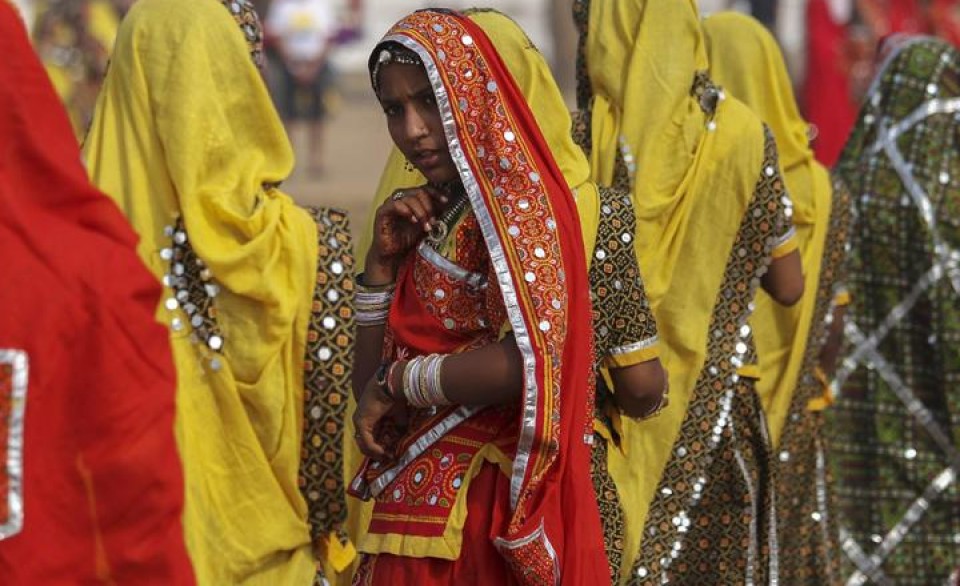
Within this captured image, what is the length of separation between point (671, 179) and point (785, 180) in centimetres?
93

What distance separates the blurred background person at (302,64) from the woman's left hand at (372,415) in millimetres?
11846

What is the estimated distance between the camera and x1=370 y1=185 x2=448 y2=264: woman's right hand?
12.6 feet

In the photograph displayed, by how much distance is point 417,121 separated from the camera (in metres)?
3.76

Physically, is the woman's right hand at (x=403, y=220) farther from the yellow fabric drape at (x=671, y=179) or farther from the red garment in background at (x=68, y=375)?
the yellow fabric drape at (x=671, y=179)

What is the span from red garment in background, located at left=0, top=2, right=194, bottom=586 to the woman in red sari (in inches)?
36.9

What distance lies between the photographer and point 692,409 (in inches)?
207

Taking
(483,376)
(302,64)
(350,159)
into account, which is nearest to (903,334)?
(483,376)

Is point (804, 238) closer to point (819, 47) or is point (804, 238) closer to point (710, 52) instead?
point (710, 52)

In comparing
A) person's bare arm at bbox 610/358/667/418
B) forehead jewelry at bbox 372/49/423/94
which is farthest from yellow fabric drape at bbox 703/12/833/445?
forehead jewelry at bbox 372/49/423/94

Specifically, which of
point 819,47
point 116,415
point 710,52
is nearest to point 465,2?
point 819,47

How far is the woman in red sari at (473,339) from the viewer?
3.66 meters

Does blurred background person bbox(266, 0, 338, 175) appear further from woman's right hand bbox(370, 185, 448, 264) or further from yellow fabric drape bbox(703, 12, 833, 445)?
woman's right hand bbox(370, 185, 448, 264)

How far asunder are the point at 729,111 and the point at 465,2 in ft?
51.8

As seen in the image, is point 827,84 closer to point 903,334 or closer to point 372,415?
point 903,334
